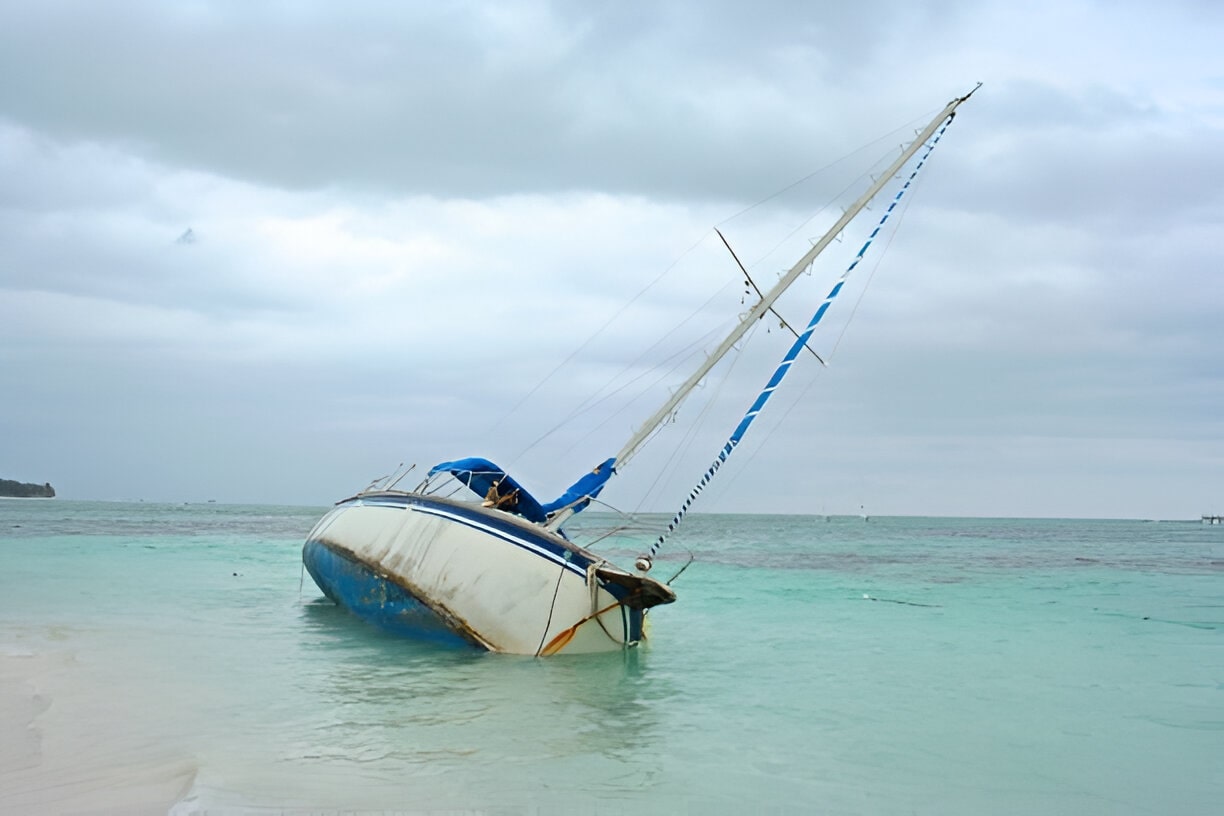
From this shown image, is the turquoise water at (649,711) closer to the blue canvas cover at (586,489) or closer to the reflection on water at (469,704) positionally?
the reflection on water at (469,704)

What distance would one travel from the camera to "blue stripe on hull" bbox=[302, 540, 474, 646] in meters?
11.3

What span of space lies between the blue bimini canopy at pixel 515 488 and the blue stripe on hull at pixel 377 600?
61.9 inches

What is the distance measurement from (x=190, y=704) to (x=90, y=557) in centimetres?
2081

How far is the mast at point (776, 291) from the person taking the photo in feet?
40.6

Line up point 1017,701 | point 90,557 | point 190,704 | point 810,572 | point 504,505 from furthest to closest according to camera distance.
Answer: point 810,572
point 90,557
point 504,505
point 1017,701
point 190,704

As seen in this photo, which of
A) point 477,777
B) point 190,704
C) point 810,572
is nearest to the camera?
point 477,777

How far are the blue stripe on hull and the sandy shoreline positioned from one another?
12.4 ft

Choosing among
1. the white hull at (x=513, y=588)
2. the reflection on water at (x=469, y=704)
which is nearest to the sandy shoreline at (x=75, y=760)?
the reflection on water at (x=469, y=704)

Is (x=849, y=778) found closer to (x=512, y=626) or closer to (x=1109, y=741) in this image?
(x=1109, y=741)

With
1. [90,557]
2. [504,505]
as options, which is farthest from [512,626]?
[90,557]

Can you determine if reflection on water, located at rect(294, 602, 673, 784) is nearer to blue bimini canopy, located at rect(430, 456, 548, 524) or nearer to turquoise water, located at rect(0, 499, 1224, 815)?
turquoise water, located at rect(0, 499, 1224, 815)

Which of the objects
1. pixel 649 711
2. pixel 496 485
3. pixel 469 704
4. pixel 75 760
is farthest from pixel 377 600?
pixel 75 760

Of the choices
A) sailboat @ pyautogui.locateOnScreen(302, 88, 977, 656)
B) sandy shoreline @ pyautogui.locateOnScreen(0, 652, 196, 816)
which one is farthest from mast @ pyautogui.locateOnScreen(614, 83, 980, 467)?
sandy shoreline @ pyautogui.locateOnScreen(0, 652, 196, 816)

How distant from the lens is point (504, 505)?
39.7ft
